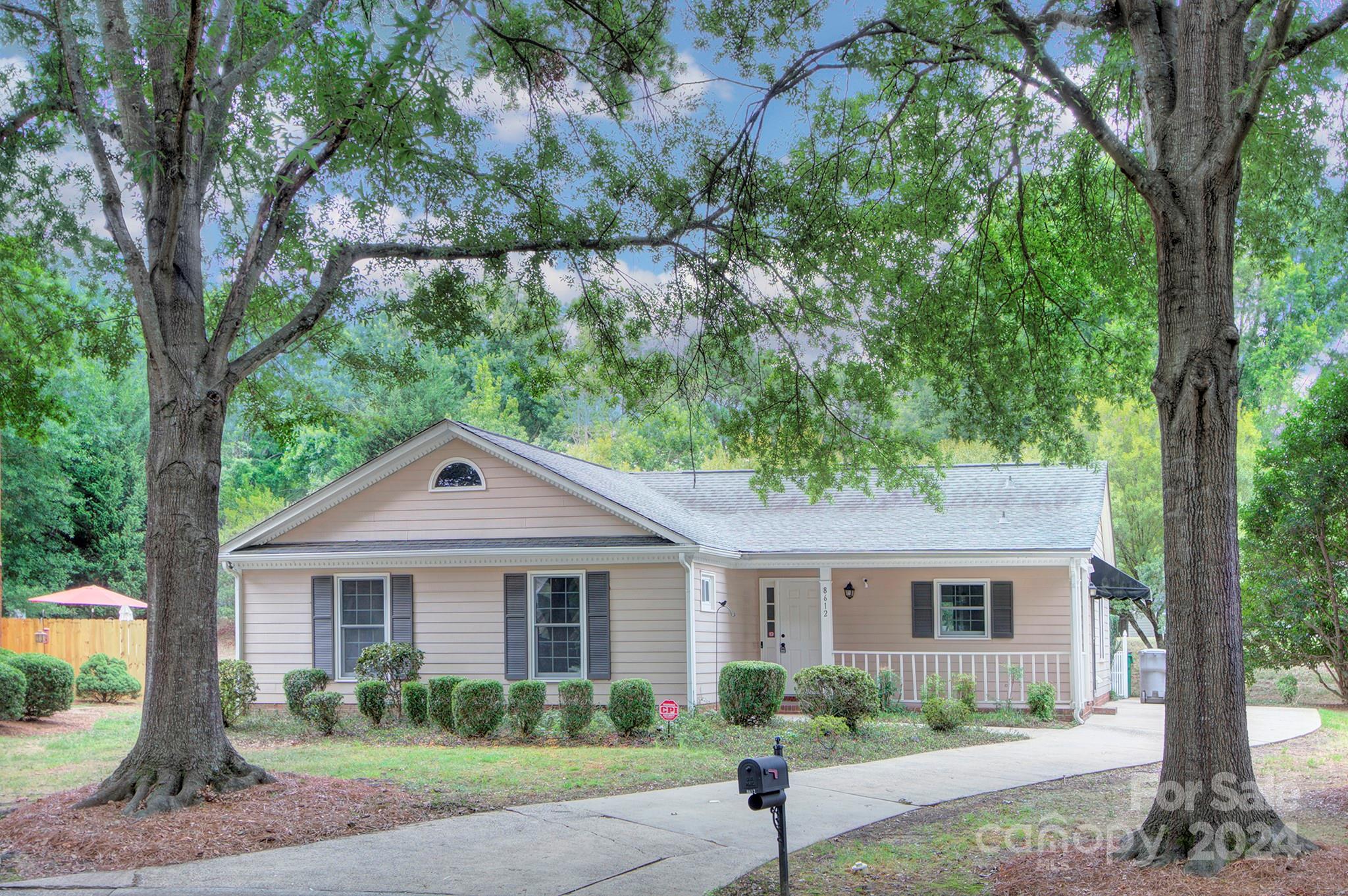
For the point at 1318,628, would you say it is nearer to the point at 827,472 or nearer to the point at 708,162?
the point at 827,472

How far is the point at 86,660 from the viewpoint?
21906 millimetres

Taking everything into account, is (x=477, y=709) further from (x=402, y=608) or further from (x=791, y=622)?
(x=791, y=622)

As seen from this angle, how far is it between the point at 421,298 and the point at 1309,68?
337 inches

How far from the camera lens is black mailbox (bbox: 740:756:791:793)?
6105mm

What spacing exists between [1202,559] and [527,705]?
9.44 meters

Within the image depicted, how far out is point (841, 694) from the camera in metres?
13.9

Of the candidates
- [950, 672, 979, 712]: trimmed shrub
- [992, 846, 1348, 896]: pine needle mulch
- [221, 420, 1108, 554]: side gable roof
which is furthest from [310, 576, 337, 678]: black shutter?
[992, 846, 1348, 896]: pine needle mulch

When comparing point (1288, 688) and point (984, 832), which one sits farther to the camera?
point (1288, 688)

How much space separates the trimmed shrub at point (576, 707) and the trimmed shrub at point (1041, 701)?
267 inches

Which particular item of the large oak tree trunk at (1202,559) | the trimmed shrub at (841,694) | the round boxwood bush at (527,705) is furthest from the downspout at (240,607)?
the large oak tree trunk at (1202,559)

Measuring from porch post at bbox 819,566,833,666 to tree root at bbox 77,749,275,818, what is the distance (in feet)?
34.7

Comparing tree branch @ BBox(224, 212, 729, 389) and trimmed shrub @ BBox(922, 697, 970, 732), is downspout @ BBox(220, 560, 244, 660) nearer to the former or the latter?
tree branch @ BBox(224, 212, 729, 389)

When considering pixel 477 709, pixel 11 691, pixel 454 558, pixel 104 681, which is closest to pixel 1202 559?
pixel 477 709

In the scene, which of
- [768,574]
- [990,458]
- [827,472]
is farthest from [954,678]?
[990,458]
